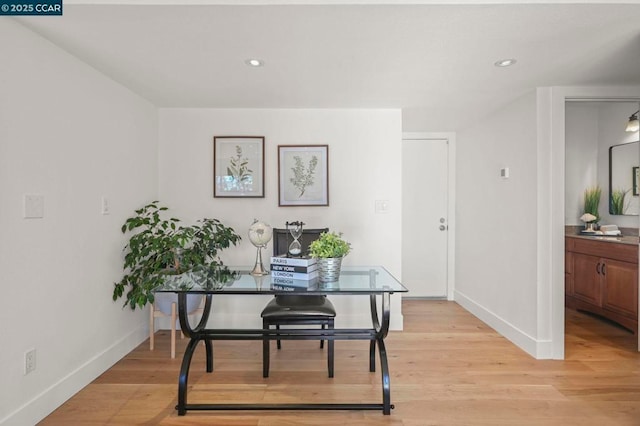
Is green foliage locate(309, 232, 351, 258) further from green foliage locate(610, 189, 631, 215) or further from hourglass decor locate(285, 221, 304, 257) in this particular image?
green foliage locate(610, 189, 631, 215)

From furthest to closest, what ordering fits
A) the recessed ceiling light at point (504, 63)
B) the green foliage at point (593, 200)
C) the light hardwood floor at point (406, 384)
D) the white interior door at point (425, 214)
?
the white interior door at point (425, 214) → the green foliage at point (593, 200) → the recessed ceiling light at point (504, 63) → the light hardwood floor at point (406, 384)

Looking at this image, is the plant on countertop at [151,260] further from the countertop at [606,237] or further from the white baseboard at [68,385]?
the countertop at [606,237]

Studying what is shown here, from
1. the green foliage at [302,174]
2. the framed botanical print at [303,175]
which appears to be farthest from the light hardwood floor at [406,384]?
the green foliage at [302,174]

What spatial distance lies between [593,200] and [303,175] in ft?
11.1

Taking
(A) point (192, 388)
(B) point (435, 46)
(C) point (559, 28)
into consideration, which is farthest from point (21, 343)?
(C) point (559, 28)

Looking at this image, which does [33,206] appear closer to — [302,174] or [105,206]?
[105,206]

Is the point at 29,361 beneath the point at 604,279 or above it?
beneath

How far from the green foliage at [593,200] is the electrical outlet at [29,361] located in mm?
5263

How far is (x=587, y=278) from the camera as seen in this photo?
390 cm

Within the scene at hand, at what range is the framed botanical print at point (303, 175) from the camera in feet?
11.6

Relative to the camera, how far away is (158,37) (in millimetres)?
2033

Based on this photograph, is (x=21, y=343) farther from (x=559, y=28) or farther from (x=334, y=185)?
(x=559, y=28)

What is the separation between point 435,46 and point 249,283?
69.4 inches

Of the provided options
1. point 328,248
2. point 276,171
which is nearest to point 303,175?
point 276,171
